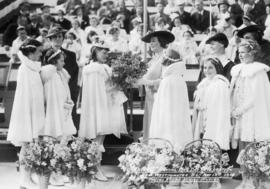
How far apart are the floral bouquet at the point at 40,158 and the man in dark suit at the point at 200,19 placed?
9.15 meters

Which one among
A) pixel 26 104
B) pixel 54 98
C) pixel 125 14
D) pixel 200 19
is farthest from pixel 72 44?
pixel 26 104

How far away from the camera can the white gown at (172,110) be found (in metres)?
8.63

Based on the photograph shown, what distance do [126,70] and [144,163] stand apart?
2537mm

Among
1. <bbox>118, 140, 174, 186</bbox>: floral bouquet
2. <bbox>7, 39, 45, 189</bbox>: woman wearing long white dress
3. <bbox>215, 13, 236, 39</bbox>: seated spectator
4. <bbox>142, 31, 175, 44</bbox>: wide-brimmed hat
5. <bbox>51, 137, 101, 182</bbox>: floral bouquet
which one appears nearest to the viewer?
<bbox>118, 140, 174, 186</bbox>: floral bouquet

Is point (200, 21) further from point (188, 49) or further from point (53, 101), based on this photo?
point (53, 101)

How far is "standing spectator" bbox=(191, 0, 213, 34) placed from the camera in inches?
646

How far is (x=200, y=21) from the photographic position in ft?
54.2

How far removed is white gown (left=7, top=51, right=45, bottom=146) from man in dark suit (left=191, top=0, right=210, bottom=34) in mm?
8329

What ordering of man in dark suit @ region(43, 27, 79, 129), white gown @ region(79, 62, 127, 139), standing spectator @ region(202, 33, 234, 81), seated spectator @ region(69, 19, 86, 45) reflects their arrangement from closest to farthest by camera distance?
white gown @ region(79, 62, 127, 139), standing spectator @ region(202, 33, 234, 81), man in dark suit @ region(43, 27, 79, 129), seated spectator @ region(69, 19, 86, 45)

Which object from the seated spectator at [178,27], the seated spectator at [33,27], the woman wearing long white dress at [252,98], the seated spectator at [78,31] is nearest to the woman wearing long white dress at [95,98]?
the woman wearing long white dress at [252,98]

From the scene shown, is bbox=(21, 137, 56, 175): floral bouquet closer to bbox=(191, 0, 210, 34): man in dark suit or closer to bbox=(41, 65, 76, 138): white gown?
bbox=(41, 65, 76, 138): white gown

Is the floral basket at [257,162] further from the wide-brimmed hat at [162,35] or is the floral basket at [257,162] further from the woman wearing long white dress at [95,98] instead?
the woman wearing long white dress at [95,98]

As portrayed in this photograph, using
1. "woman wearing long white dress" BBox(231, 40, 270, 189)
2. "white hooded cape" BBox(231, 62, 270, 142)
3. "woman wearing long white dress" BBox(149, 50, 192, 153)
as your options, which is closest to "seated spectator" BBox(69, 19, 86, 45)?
"woman wearing long white dress" BBox(149, 50, 192, 153)

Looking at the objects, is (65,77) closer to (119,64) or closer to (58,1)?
(119,64)
